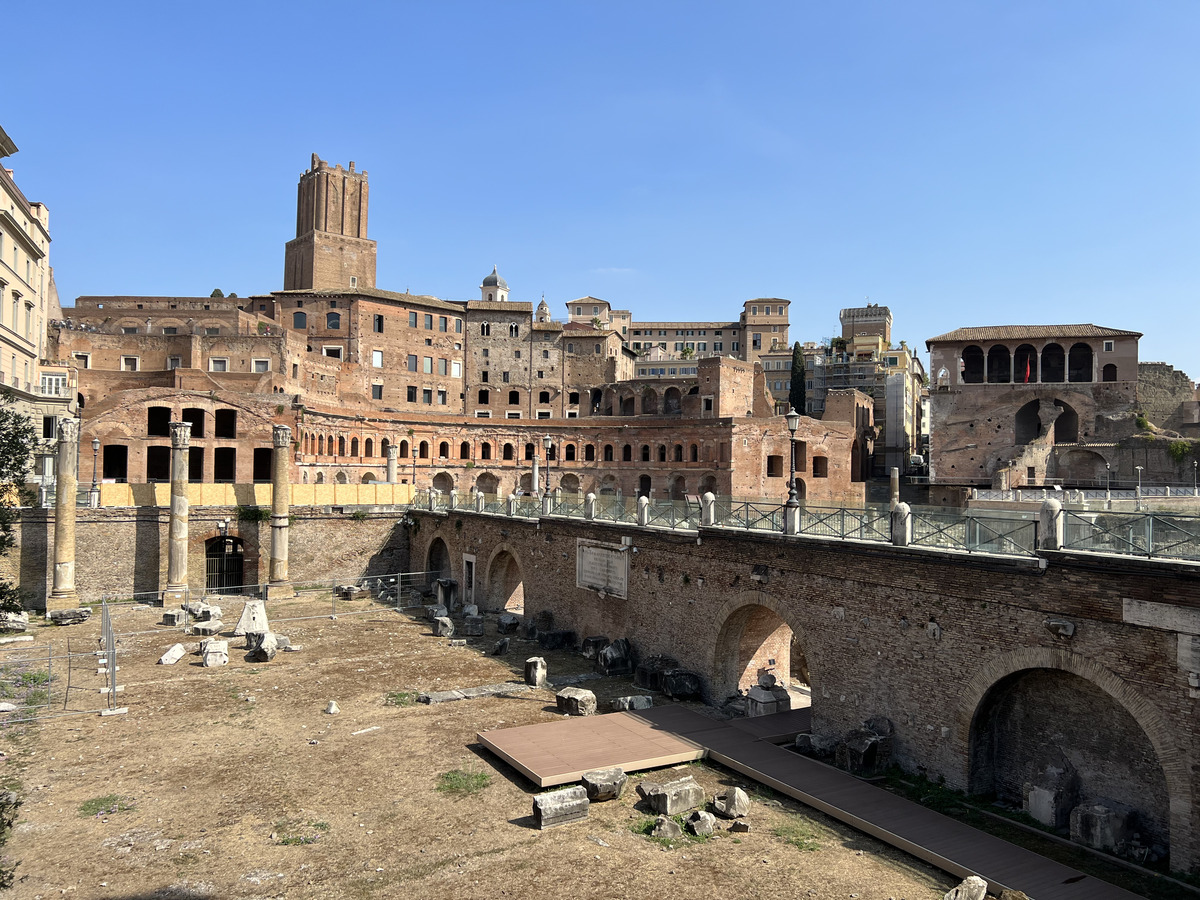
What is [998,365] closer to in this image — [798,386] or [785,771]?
[798,386]

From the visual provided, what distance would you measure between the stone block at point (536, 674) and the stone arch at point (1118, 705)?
9878mm

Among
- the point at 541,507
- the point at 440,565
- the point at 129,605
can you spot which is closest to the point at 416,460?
the point at 440,565

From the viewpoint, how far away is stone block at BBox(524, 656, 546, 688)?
63.1 feet

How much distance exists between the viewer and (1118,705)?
11219 millimetres

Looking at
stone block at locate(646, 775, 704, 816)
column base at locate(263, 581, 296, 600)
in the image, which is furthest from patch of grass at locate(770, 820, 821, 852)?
column base at locate(263, 581, 296, 600)

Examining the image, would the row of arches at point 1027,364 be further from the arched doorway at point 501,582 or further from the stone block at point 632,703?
the stone block at point 632,703

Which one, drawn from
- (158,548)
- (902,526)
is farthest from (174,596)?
(902,526)

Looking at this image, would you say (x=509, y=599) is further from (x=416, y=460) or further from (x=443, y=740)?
(x=416, y=460)

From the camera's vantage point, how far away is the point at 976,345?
51.4m

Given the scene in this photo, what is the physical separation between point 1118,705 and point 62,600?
3228cm

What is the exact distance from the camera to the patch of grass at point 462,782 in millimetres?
12930

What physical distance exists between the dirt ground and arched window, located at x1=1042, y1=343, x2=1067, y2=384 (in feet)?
149

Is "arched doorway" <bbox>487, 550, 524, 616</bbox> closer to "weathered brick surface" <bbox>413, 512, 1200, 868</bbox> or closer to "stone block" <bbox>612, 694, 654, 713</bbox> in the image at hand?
"weathered brick surface" <bbox>413, 512, 1200, 868</bbox>

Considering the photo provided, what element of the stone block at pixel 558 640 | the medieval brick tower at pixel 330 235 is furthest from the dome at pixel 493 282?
the stone block at pixel 558 640
